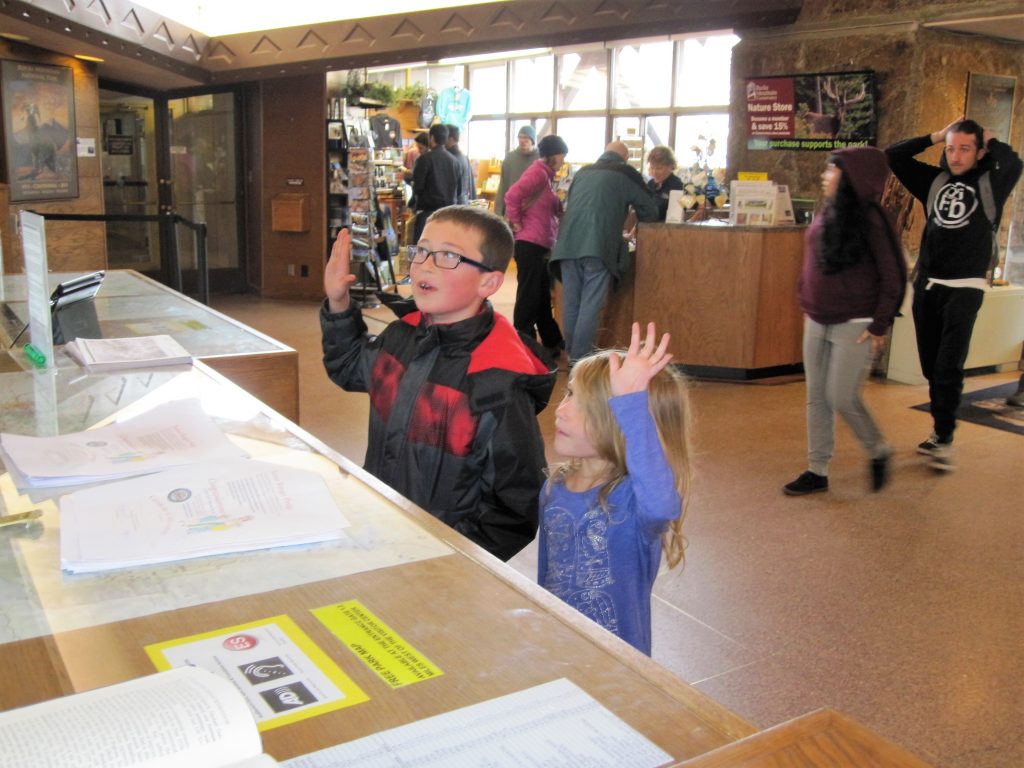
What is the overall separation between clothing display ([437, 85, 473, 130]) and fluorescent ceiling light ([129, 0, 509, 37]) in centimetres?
485

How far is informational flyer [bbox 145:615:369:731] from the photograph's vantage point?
0.89 m

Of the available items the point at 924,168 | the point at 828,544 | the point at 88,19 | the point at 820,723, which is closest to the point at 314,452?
the point at 820,723

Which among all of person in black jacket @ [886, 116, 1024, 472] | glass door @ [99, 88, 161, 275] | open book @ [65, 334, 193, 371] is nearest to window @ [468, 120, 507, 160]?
glass door @ [99, 88, 161, 275]

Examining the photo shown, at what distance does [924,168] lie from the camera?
4543mm

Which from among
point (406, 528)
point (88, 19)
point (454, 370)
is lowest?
point (406, 528)

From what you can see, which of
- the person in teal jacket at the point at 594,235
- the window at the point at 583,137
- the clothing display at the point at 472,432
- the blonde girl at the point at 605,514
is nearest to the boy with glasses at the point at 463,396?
the clothing display at the point at 472,432

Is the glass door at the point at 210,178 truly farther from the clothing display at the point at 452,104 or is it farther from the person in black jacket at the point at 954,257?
the person in black jacket at the point at 954,257

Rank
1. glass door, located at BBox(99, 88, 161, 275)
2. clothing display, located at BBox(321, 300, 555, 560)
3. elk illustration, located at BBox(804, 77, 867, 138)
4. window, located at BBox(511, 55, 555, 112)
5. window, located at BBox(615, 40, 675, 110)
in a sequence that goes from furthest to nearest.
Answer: window, located at BBox(511, 55, 555, 112), window, located at BBox(615, 40, 675, 110), glass door, located at BBox(99, 88, 161, 275), elk illustration, located at BBox(804, 77, 867, 138), clothing display, located at BBox(321, 300, 555, 560)

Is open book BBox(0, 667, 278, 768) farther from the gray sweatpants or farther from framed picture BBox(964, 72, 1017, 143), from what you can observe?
framed picture BBox(964, 72, 1017, 143)

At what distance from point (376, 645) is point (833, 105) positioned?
19.1ft

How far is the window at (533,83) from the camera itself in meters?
14.5

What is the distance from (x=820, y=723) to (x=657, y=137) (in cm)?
1319

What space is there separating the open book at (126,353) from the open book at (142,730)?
169 cm

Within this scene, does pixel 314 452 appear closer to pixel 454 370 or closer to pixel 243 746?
pixel 454 370
